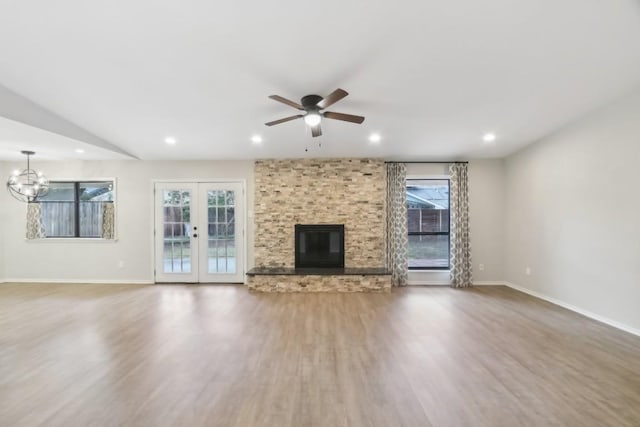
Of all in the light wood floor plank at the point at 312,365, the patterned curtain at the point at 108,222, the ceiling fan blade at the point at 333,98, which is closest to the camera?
the light wood floor plank at the point at 312,365

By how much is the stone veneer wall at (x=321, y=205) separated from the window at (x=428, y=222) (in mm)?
731

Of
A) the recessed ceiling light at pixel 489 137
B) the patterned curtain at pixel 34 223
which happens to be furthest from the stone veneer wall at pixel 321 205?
the patterned curtain at pixel 34 223

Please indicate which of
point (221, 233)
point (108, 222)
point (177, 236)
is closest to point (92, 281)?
point (108, 222)

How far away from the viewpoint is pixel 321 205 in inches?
255

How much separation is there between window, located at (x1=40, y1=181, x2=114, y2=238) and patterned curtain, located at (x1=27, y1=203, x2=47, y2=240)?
75 mm

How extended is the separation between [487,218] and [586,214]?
1.99 m

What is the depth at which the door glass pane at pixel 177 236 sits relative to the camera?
6.65 metres

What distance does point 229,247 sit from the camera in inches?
260

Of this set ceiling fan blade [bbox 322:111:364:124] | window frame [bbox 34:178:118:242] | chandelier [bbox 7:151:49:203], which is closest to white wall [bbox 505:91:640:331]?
ceiling fan blade [bbox 322:111:364:124]

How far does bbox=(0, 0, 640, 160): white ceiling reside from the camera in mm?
2678

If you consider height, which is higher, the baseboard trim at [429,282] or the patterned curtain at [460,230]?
the patterned curtain at [460,230]

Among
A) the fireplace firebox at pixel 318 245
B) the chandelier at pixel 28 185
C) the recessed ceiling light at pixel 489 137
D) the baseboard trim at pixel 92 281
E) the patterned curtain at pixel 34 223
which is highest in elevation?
the recessed ceiling light at pixel 489 137

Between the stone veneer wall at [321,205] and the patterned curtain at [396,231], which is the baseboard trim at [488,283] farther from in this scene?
the stone veneer wall at [321,205]

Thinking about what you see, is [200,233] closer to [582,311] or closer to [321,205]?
[321,205]
